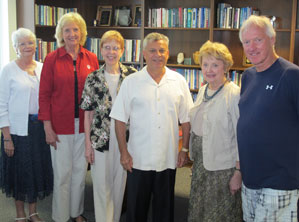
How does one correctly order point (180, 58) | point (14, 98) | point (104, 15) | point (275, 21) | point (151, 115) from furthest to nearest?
point (104, 15) → point (180, 58) → point (275, 21) → point (14, 98) → point (151, 115)

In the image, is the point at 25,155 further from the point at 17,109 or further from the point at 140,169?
the point at 140,169

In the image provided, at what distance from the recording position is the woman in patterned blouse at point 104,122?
260 centimetres

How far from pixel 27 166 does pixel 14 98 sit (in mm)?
566

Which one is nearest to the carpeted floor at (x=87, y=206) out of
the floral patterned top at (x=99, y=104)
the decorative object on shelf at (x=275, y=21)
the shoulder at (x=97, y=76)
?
the floral patterned top at (x=99, y=104)

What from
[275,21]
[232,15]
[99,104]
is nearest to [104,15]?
[232,15]

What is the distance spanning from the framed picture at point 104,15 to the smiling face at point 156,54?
2.92m

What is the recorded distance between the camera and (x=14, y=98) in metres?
2.82

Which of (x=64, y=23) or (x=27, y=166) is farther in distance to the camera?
(x=27, y=166)

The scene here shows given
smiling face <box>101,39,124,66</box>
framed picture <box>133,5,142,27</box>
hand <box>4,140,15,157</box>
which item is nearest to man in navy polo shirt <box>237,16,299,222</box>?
smiling face <box>101,39,124,66</box>

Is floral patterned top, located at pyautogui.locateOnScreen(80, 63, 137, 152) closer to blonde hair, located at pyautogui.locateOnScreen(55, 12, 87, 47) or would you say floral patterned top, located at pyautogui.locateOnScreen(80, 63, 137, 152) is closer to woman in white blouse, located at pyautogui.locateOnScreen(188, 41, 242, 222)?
blonde hair, located at pyautogui.locateOnScreen(55, 12, 87, 47)

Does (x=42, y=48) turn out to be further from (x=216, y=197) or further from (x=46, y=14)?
(x=216, y=197)

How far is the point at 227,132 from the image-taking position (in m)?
2.20

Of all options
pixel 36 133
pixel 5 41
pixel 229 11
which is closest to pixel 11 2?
pixel 5 41

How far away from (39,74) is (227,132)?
1615 millimetres
